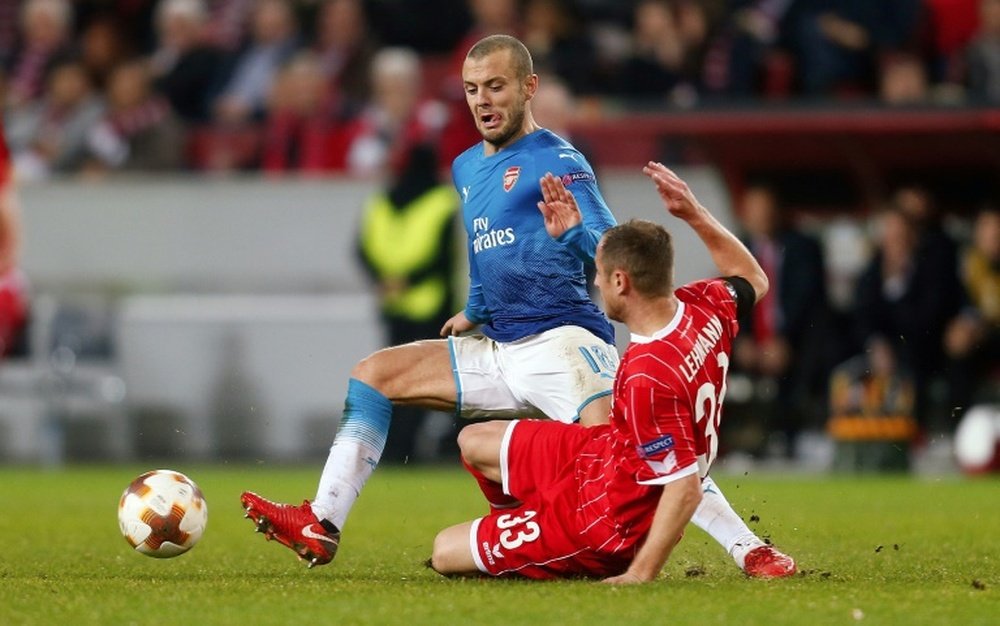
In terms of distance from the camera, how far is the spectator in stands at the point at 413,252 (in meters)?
13.7

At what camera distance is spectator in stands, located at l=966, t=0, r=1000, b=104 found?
14438 mm

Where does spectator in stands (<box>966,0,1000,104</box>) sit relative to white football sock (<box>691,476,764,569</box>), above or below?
above

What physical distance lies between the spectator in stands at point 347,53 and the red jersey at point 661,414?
35.2 ft

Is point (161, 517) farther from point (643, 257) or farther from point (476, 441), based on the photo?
point (643, 257)

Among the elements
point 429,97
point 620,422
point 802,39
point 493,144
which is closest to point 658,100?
point 802,39

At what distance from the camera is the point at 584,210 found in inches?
268

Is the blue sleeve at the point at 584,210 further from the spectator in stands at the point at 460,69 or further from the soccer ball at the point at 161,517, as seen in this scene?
the spectator in stands at the point at 460,69

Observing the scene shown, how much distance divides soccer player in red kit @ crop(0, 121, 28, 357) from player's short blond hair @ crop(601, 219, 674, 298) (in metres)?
7.16

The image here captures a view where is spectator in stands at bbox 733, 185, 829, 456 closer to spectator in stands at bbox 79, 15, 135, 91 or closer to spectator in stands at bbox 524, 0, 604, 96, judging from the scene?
spectator in stands at bbox 524, 0, 604, 96

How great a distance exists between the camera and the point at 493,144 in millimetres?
7188

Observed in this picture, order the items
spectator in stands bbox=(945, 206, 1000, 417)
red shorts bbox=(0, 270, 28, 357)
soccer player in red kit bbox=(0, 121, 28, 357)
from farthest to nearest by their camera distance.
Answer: red shorts bbox=(0, 270, 28, 357) < spectator in stands bbox=(945, 206, 1000, 417) < soccer player in red kit bbox=(0, 121, 28, 357)

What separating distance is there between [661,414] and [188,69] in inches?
475

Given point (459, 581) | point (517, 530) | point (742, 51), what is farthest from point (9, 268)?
point (517, 530)

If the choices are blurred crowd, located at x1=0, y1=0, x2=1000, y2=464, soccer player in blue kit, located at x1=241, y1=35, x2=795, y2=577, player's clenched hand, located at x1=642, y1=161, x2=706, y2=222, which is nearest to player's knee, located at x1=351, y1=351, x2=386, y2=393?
soccer player in blue kit, located at x1=241, y1=35, x2=795, y2=577
